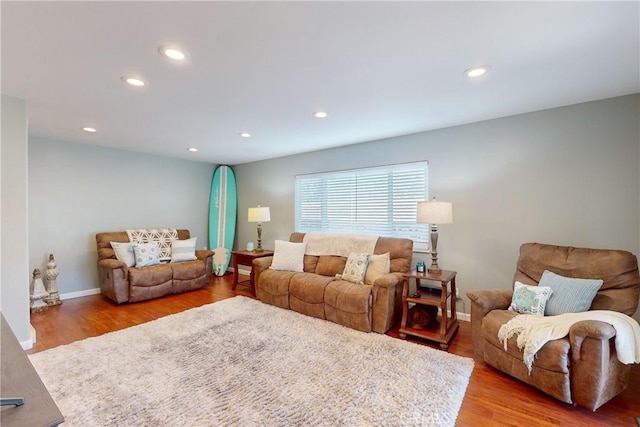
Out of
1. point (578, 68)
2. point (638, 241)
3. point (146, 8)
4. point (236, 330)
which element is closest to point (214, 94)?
point (146, 8)

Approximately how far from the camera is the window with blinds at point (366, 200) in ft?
12.3

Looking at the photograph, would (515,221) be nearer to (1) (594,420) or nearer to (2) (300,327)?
(1) (594,420)

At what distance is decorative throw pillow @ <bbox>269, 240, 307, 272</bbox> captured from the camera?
4008 millimetres

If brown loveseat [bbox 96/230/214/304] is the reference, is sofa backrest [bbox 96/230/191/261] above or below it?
above

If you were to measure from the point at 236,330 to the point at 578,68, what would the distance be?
372 cm

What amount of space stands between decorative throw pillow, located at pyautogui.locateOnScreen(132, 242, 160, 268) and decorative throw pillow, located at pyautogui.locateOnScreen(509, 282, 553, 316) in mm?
4592

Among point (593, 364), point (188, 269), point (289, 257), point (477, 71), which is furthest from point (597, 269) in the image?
point (188, 269)

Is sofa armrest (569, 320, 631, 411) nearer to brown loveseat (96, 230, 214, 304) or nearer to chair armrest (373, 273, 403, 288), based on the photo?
chair armrest (373, 273, 403, 288)

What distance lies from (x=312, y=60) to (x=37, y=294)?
4.53 m

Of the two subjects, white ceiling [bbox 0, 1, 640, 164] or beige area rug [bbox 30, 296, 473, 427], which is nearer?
white ceiling [bbox 0, 1, 640, 164]

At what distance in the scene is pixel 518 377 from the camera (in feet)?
6.82

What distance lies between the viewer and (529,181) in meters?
2.95

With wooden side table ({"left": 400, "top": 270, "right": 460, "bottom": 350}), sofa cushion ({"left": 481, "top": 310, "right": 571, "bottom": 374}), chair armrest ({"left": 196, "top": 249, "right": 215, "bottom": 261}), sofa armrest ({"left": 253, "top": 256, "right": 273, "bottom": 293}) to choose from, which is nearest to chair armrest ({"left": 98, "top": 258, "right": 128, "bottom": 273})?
chair armrest ({"left": 196, "top": 249, "right": 215, "bottom": 261})

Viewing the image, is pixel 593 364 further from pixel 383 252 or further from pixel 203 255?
pixel 203 255
